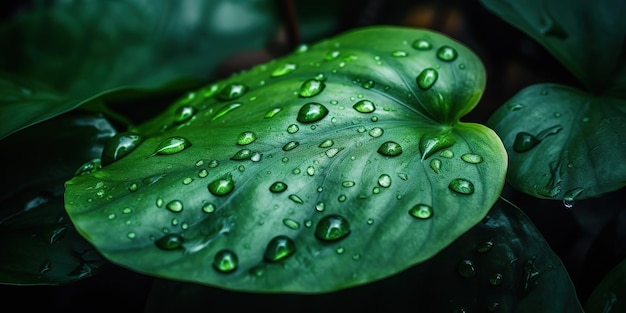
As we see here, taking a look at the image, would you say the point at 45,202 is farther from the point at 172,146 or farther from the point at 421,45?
the point at 421,45

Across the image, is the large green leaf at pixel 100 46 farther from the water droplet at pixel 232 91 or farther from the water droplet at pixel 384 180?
the water droplet at pixel 384 180

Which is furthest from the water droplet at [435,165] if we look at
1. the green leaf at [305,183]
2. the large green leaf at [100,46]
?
the large green leaf at [100,46]

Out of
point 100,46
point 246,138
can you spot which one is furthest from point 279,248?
point 100,46

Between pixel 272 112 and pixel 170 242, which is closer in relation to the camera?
pixel 170 242

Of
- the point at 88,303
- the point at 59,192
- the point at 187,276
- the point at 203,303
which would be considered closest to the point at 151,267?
the point at 187,276

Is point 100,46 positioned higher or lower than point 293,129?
lower

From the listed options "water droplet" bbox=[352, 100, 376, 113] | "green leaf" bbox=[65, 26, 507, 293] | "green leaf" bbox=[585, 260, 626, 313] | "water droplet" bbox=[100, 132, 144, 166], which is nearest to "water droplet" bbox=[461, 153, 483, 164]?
"green leaf" bbox=[65, 26, 507, 293]
